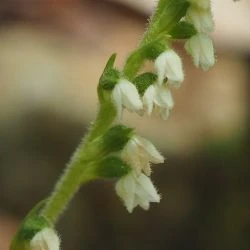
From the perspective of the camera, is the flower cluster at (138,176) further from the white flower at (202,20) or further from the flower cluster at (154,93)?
the white flower at (202,20)

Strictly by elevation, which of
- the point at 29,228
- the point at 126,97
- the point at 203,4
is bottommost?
the point at 29,228

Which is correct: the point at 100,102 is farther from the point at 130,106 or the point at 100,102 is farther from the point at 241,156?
the point at 241,156

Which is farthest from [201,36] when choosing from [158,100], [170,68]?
[158,100]

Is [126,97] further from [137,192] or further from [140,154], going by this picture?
[137,192]

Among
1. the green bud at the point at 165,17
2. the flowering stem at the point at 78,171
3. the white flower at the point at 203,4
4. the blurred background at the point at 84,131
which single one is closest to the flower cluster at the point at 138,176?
the flowering stem at the point at 78,171

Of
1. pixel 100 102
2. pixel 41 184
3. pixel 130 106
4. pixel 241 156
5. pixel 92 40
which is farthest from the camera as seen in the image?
pixel 92 40

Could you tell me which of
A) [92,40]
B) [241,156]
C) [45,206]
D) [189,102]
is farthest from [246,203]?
A: [45,206]
